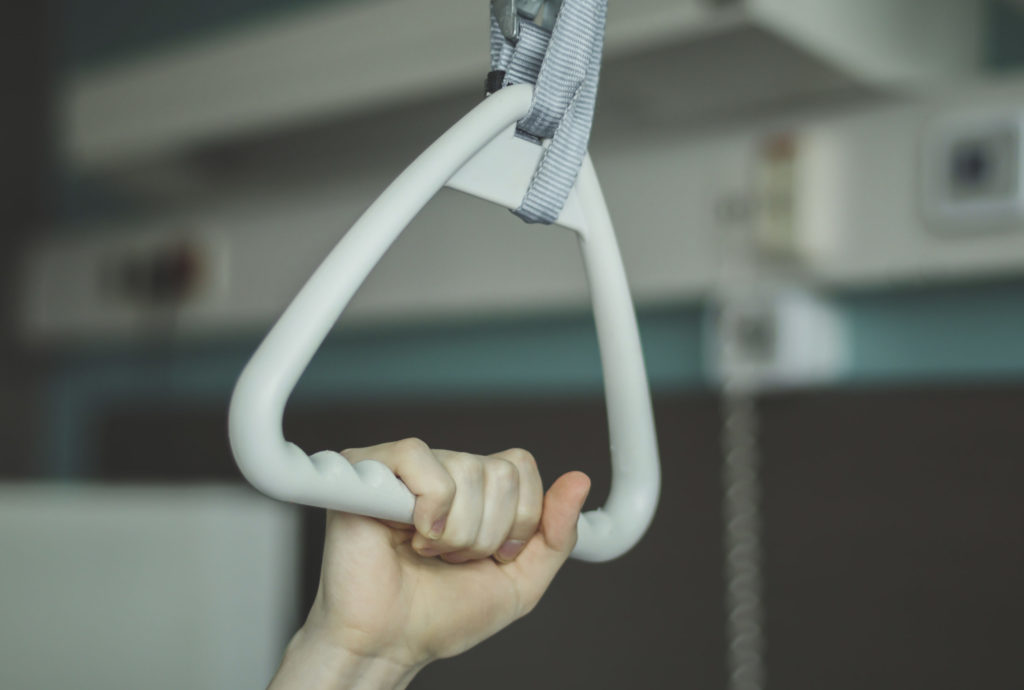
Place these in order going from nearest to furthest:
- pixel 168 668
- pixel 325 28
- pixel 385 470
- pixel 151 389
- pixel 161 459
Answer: pixel 385 470 < pixel 168 668 < pixel 325 28 < pixel 161 459 < pixel 151 389

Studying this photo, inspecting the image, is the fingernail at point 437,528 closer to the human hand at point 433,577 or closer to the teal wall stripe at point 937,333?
the human hand at point 433,577

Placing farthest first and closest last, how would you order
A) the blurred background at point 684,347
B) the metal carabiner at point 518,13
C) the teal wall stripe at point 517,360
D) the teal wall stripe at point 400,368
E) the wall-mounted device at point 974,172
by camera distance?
1. the teal wall stripe at point 400,368
2. the teal wall stripe at point 517,360
3. the wall-mounted device at point 974,172
4. the blurred background at point 684,347
5. the metal carabiner at point 518,13

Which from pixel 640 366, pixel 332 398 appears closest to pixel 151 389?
pixel 332 398

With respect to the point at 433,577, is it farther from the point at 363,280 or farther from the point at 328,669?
the point at 363,280

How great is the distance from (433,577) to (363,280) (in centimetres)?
23

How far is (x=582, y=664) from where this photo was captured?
1330 mm

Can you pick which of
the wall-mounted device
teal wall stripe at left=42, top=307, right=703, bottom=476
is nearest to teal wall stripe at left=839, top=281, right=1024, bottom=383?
the wall-mounted device

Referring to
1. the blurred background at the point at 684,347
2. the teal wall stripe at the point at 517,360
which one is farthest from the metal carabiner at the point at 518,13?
the teal wall stripe at the point at 517,360

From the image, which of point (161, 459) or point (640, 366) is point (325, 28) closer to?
point (161, 459)

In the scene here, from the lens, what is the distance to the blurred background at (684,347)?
88cm

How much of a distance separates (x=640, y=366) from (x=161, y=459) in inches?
62.6

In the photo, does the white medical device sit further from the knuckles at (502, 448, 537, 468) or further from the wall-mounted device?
the wall-mounted device

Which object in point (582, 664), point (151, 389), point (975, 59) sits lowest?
point (582, 664)

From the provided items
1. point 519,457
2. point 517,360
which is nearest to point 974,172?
point 517,360
